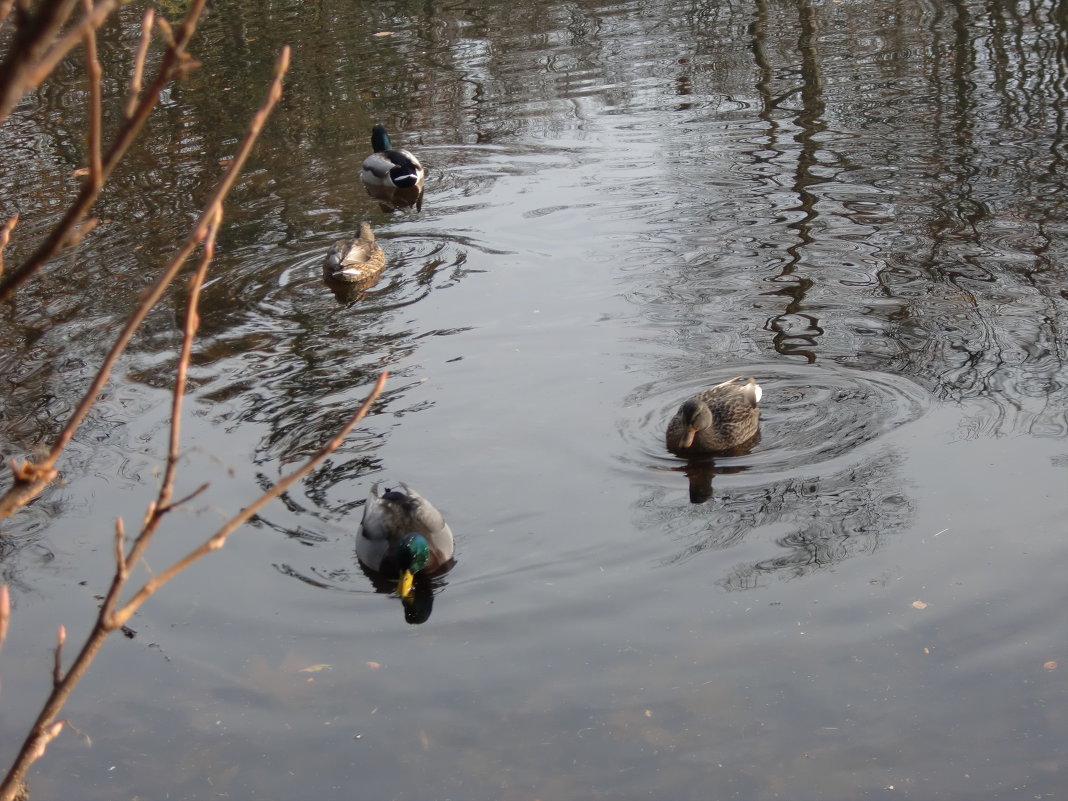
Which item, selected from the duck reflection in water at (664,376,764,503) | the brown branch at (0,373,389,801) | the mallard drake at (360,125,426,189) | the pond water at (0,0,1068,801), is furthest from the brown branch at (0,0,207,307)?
the mallard drake at (360,125,426,189)

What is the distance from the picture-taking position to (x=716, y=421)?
7328mm

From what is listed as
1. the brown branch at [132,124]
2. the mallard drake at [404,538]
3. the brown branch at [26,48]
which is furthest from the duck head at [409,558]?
the brown branch at [26,48]

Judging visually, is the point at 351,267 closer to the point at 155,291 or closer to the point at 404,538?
the point at 404,538

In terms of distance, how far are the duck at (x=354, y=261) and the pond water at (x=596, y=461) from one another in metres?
0.24

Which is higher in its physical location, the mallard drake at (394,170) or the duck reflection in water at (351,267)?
the mallard drake at (394,170)

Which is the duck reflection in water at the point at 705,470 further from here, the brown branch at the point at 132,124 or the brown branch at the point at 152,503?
the brown branch at the point at 132,124

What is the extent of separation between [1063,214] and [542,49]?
1053 cm

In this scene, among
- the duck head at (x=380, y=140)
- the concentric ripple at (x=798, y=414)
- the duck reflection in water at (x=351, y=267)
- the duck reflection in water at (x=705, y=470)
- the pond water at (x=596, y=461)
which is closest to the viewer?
the pond water at (x=596, y=461)

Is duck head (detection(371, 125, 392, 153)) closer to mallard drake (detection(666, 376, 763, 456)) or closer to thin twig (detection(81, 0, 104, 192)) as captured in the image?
mallard drake (detection(666, 376, 763, 456))

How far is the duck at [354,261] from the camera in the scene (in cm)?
1041

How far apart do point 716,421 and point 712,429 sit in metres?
0.06

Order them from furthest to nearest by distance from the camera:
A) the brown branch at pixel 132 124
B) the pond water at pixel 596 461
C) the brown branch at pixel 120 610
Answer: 1. the pond water at pixel 596 461
2. the brown branch at pixel 120 610
3. the brown branch at pixel 132 124

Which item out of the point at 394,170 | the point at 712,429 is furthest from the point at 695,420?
the point at 394,170

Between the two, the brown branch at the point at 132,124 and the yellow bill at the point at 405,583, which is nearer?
the brown branch at the point at 132,124
